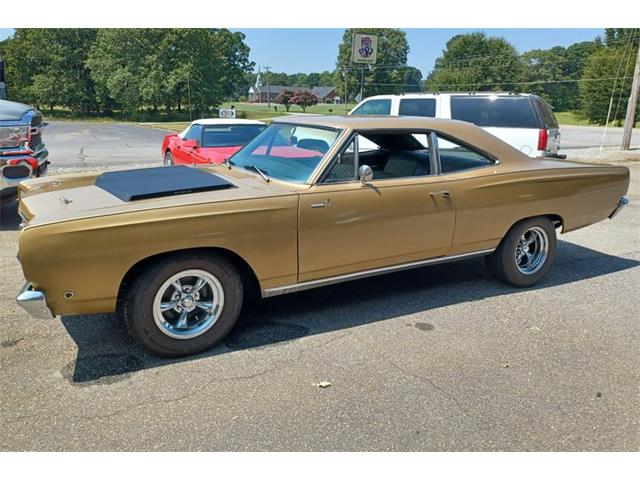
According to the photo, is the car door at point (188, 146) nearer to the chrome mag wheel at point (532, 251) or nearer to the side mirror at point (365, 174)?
Result: the side mirror at point (365, 174)

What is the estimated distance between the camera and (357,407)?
2715 millimetres

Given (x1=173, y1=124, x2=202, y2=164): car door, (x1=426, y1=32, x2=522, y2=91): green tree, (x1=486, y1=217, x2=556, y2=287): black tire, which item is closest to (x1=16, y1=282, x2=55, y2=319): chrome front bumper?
(x1=486, y1=217, x2=556, y2=287): black tire

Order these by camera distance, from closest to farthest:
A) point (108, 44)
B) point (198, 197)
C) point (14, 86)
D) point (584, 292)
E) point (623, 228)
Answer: point (198, 197)
point (584, 292)
point (623, 228)
point (108, 44)
point (14, 86)

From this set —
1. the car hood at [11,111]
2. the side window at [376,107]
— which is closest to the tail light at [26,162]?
the car hood at [11,111]

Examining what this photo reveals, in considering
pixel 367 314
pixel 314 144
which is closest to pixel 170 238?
pixel 314 144

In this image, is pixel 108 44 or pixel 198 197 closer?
pixel 198 197

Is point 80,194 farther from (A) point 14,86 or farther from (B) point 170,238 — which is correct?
(A) point 14,86

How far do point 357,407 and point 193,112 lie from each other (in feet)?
173

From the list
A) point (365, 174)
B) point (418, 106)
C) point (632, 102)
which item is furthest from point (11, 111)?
point (632, 102)

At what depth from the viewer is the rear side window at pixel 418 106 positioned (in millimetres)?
9969

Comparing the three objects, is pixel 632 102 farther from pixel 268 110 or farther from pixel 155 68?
pixel 268 110

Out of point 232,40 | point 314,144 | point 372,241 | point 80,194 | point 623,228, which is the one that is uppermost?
point 232,40

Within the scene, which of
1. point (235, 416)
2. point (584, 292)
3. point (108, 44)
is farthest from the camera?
point (108, 44)

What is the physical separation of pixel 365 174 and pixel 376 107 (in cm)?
771
